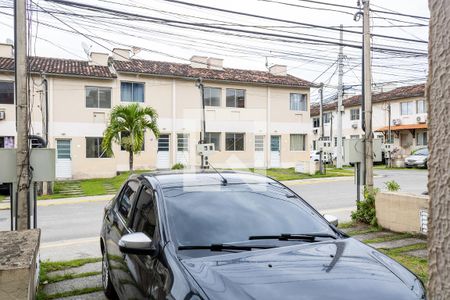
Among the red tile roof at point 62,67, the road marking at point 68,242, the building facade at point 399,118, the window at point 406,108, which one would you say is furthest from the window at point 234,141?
the road marking at point 68,242

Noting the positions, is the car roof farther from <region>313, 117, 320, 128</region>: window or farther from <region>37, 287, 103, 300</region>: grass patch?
<region>313, 117, 320, 128</region>: window

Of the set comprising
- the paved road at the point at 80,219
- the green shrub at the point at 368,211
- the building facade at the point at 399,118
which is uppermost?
the building facade at the point at 399,118

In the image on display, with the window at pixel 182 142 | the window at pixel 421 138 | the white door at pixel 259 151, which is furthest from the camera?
the window at pixel 421 138

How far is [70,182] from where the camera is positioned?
2217 cm

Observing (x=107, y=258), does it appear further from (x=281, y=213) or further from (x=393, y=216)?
(x=393, y=216)

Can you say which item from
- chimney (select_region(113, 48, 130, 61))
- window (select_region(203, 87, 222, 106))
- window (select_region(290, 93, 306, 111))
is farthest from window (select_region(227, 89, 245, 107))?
chimney (select_region(113, 48, 130, 61))

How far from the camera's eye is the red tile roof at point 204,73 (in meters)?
25.7

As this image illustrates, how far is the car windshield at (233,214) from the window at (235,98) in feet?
78.8

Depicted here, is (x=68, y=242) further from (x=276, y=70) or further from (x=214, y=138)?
(x=276, y=70)

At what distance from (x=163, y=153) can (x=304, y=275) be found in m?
23.7

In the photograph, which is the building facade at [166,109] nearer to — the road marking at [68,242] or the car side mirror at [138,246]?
the road marking at [68,242]

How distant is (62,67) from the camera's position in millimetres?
24234

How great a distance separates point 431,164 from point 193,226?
246 centimetres

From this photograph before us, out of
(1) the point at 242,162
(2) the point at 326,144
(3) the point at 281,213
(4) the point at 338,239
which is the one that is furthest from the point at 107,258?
(1) the point at 242,162
